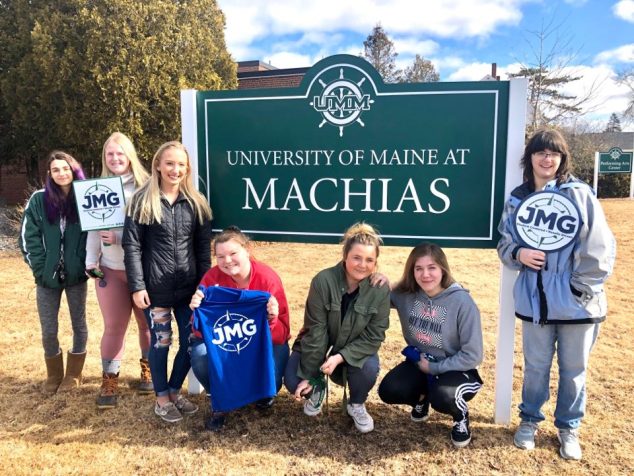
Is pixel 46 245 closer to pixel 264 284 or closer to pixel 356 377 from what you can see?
pixel 264 284

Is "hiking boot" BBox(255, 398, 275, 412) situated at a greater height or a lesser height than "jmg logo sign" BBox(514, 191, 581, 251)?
lesser

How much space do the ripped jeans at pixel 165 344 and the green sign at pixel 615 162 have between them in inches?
694

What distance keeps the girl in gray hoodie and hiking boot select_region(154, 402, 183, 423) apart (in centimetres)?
126

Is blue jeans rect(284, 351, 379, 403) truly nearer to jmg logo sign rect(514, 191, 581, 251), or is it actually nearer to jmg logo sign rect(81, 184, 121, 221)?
jmg logo sign rect(514, 191, 581, 251)

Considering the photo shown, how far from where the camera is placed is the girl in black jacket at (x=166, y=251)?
9.12 feet

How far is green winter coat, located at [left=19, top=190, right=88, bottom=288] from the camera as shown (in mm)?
3127

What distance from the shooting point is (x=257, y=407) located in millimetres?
3121

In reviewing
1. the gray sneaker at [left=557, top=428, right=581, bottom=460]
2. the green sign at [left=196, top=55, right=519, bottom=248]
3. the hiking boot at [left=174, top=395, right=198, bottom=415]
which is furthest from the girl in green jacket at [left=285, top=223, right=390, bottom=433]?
the gray sneaker at [left=557, top=428, right=581, bottom=460]


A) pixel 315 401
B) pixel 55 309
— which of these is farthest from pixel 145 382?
pixel 315 401

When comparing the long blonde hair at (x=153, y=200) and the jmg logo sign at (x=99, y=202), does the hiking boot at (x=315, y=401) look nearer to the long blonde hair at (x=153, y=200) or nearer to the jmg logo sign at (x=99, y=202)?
the long blonde hair at (x=153, y=200)

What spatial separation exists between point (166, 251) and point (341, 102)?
1.43 m

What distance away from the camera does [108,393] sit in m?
3.20

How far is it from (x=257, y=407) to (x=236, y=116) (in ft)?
6.34

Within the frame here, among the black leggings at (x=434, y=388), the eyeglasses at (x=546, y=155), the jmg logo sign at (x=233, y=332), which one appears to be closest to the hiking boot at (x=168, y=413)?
the jmg logo sign at (x=233, y=332)
